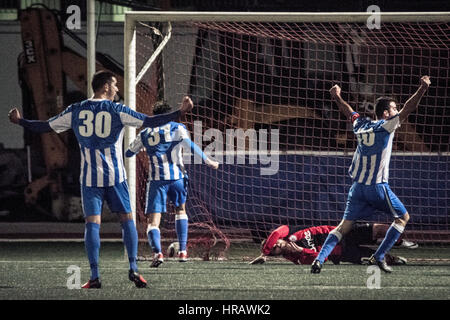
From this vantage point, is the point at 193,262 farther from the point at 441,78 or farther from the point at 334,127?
the point at 441,78

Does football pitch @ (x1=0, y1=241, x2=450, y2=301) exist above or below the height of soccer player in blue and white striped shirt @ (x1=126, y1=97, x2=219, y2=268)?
below

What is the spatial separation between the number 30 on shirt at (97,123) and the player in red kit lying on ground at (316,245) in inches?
100

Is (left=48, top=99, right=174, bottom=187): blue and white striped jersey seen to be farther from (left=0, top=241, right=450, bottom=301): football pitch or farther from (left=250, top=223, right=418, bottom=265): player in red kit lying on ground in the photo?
(left=250, top=223, right=418, bottom=265): player in red kit lying on ground

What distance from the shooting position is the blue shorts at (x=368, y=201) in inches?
331

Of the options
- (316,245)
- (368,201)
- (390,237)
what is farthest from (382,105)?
(316,245)

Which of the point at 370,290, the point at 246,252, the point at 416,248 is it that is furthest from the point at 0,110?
the point at 370,290

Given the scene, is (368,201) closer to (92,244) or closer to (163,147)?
(163,147)

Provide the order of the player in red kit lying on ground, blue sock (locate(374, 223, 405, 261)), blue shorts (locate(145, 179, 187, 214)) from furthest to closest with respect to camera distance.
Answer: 1. blue shorts (locate(145, 179, 187, 214))
2. the player in red kit lying on ground
3. blue sock (locate(374, 223, 405, 261))

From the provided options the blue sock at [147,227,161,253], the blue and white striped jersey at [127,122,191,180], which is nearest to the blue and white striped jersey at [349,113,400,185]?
the blue and white striped jersey at [127,122,191,180]

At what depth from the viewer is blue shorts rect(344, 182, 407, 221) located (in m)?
8.40

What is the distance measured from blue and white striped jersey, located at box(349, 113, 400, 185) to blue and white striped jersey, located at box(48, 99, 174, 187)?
2126mm

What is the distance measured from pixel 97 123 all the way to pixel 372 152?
2548mm

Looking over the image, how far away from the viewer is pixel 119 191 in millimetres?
7363

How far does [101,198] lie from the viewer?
7414 mm
